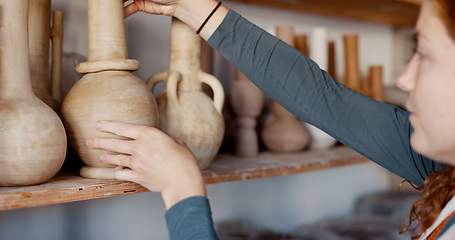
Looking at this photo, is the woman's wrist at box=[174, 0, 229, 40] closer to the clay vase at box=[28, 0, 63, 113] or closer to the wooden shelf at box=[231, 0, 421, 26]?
the clay vase at box=[28, 0, 63, 113]

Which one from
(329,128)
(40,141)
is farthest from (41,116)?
(329,128)

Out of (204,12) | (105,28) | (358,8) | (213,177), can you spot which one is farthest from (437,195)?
(358,8)

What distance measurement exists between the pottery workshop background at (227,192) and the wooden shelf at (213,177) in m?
0.24

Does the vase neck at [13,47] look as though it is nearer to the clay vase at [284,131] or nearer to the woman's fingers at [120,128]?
the woman's fingers at [120,128]

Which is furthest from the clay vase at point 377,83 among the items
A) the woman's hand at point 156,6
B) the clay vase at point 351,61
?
the woman's hand at point 156,6

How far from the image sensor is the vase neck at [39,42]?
78 centimetres

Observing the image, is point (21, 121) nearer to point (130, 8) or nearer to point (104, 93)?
point (104, 93)

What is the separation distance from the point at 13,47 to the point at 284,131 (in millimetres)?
755

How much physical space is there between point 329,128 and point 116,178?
39 centimetres

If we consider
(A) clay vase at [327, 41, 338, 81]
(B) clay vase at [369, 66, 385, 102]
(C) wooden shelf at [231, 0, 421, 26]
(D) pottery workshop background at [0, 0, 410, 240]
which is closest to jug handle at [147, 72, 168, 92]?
(D) pottery workshop background at [0, 0, 410, 240]

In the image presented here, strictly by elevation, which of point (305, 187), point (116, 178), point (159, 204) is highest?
point (116, 178)

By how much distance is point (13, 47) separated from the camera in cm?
66

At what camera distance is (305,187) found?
5.09ft

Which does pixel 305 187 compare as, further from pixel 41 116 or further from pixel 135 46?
pixel 41 116
